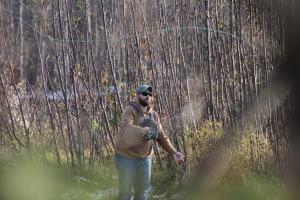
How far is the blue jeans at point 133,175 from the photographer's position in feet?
14.3

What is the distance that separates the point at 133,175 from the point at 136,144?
0.31m

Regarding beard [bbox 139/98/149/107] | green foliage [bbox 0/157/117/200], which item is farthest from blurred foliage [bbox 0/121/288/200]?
beard [bbox 139/98/149/107]

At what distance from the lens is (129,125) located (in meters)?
4.22

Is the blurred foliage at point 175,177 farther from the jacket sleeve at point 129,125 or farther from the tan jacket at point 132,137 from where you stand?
the jacket sleeve at point 129,125

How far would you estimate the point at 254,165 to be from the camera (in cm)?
554

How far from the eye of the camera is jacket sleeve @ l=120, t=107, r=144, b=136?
4.18m

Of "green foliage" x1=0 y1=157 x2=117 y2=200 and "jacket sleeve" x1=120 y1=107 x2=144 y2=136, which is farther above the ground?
"jacket sleeve" x1=120 y1=107 x2=144 y2=136

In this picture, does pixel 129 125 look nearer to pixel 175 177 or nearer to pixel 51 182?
pixel 51 182

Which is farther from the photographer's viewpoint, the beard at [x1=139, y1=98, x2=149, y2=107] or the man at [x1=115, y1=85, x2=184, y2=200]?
the beard at [x1=139, y1=98, x2=149, y2=107]

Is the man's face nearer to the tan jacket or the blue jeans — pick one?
the tan jacket

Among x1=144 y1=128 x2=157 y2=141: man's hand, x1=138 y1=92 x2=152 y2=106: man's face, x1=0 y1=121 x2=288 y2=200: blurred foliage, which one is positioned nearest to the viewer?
x1=0 y1=121 x2=288 y2=200: blurred foliage

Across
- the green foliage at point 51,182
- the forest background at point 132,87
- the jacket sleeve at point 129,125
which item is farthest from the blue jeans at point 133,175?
the forest background at point 132,87

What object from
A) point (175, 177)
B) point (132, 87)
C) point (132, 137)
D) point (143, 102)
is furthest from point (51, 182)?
point (132, 87)

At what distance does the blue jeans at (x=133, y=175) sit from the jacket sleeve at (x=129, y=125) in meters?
0.25
